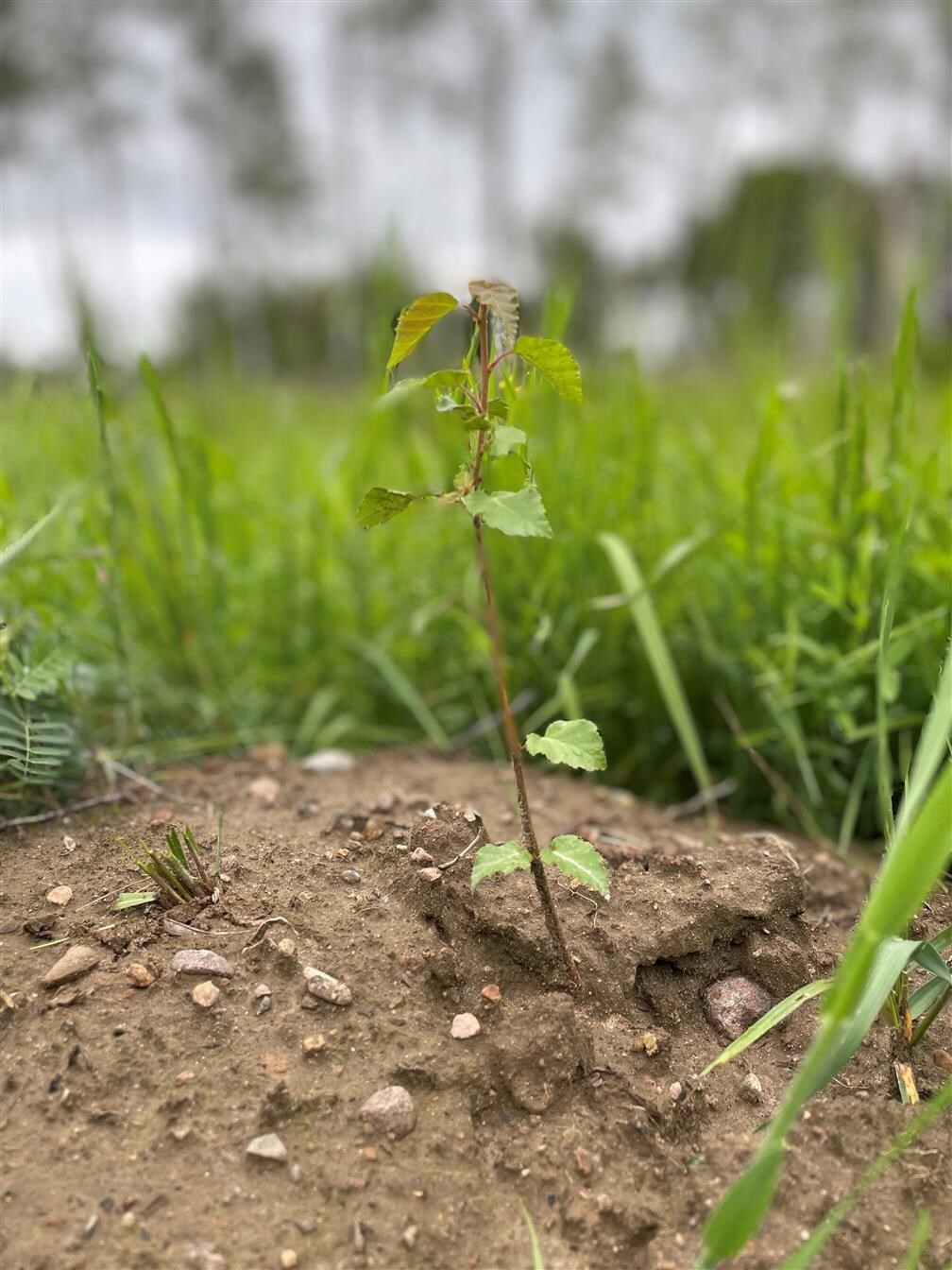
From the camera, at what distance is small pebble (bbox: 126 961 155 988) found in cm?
88

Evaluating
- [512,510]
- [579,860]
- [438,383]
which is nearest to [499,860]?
[579,860]

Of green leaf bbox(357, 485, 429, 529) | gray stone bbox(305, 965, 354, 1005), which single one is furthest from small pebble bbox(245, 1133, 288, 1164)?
green leaf bbox(357, 485, 429, 529)

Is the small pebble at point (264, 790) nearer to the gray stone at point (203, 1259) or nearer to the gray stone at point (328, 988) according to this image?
the gray stone at point (328, 988)

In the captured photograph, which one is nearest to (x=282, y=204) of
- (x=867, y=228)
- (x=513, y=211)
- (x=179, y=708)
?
(x=513, y=211)

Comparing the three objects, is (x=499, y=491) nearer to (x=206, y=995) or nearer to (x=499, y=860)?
(x=499, y=860)

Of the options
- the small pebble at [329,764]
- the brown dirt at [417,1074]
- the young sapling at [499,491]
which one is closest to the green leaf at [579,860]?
the young sapling at [499,491]

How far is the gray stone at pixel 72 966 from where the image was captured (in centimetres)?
88

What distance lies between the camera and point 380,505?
801 mm

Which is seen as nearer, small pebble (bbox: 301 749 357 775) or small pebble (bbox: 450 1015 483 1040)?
A: small pebble (bbox: 450 1015 483 1040)

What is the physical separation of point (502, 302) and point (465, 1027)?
0.63 meters

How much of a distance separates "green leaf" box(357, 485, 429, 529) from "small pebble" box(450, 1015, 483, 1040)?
1.49ft

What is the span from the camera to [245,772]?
1380 mm

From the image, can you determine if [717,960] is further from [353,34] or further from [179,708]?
[353,34]

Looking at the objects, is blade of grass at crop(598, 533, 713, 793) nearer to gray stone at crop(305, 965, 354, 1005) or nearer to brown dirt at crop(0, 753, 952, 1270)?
brown dirt at crop(0, 753, 952, 1270)
